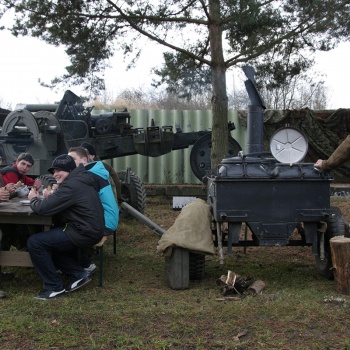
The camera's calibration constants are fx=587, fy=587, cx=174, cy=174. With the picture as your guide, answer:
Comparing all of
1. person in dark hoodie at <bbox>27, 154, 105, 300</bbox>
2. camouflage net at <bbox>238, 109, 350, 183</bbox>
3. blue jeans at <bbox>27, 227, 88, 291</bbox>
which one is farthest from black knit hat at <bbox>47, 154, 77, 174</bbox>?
camouflage net at <bbox>238, 109, 350, 183</bbox>

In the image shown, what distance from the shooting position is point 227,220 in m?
5.62

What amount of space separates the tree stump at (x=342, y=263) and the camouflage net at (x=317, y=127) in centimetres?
920

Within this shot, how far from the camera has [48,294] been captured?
5.23m

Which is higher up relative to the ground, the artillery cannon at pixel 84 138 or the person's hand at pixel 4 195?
the artillery cannon at pixel 84 138

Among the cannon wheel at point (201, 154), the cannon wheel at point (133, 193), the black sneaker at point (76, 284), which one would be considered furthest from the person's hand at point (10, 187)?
the cannon wheel at point (201, 154)

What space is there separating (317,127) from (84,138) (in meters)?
6.67

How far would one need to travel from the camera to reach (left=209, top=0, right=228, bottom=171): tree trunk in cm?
1066

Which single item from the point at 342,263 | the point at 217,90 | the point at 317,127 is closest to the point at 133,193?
the point at 217,90

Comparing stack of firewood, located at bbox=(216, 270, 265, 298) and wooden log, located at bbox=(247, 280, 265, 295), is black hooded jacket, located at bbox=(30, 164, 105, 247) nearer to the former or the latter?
stack of firewood, located at bbox=(216, 270, 265, 298)

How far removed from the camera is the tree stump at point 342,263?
5270 mm

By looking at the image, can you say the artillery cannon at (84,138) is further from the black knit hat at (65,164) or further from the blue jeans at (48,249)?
the blue jeans at (48,249)

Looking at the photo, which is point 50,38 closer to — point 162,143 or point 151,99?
point 162,143

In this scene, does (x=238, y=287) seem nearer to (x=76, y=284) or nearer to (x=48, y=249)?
(x=76, y=284)

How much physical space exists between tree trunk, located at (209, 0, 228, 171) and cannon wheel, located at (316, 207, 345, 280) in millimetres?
4600
